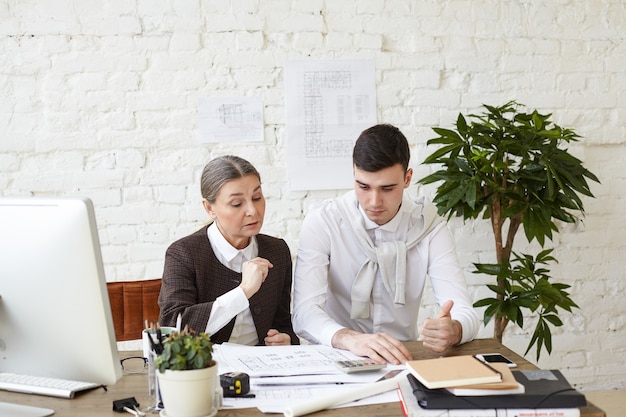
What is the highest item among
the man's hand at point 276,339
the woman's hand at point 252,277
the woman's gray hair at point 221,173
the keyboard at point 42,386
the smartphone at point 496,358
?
the woman's gray hair at point 221,173

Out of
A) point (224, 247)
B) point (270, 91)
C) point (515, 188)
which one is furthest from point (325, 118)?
point (224, 247)

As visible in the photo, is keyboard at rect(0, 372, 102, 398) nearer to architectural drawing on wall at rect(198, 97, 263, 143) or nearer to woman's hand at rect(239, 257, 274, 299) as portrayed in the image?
woman's hand at rect(239, 257, 274, 299)

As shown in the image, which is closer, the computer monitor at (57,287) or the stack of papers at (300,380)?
the computer monitor at (57,287)

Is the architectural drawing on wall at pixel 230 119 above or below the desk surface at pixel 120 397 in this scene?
above

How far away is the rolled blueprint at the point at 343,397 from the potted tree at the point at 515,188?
143cm

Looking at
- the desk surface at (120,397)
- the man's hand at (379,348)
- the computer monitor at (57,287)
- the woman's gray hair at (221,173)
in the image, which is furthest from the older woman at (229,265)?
the computer monitor at (57,287)

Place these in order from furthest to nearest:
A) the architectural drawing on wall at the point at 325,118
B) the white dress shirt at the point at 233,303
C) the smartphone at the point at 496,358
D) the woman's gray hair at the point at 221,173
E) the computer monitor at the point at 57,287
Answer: the architectural drawing on wall at the point at 325,118 < the woman's gray hair at the point at 221,173 < the white dress shirt at the point at 233,303 < the smartphone at the point at 496,358 < the computer monitor at the point at 57,287

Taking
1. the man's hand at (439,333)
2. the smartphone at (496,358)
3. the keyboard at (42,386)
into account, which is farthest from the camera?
the man's hand at (439,333)

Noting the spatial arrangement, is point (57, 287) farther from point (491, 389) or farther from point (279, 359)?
point (491, 389)

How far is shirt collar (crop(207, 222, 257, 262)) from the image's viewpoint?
7.58ft

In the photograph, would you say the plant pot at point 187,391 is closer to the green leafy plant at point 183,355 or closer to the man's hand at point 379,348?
the green leafy plant at point 183,355

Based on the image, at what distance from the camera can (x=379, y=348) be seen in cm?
183

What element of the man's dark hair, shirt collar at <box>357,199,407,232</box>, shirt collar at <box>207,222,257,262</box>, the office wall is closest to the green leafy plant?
shirt collar at <box>207,222,257,262</box>

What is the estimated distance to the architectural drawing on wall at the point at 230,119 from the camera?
10.6ft
